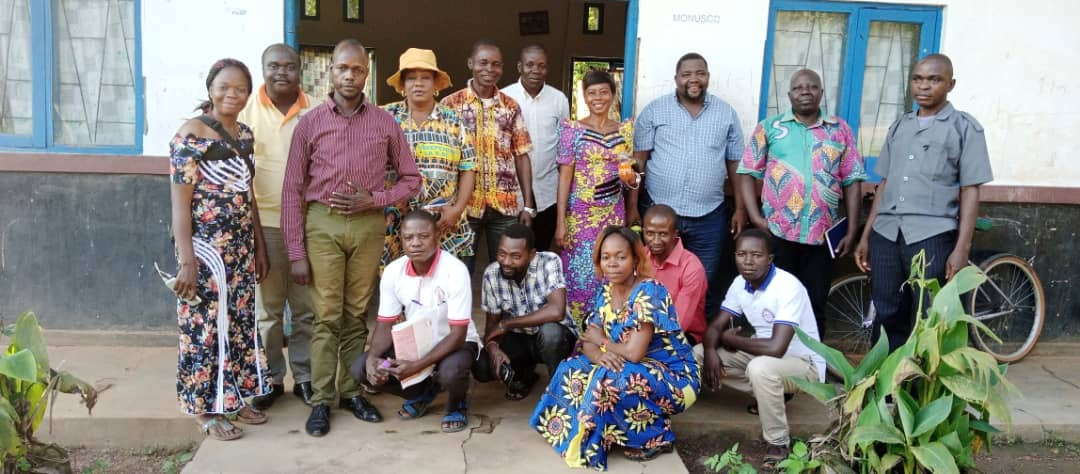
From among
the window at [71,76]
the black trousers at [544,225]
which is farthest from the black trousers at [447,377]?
the window at [71,76]

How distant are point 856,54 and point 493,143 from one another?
7.71ft

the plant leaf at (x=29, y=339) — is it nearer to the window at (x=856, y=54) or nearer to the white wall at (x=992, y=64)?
the white wall at (x=992, y=64)

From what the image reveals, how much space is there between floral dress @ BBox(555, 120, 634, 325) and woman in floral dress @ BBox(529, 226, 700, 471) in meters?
0.67

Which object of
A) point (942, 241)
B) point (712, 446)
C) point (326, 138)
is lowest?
point (712, 446)

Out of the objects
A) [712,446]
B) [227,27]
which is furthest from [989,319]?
[227,27]

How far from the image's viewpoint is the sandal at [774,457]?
12.0ft

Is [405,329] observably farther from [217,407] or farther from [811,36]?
[811,36]

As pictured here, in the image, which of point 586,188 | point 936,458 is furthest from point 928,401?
point 586,188

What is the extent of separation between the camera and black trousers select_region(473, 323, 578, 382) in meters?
3.94

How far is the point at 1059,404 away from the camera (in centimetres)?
448

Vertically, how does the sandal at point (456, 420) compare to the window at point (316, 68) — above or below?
below

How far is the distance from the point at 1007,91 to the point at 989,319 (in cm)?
142

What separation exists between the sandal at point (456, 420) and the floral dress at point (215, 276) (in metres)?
0.89

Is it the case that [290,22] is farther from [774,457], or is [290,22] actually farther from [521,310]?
[774,457]
